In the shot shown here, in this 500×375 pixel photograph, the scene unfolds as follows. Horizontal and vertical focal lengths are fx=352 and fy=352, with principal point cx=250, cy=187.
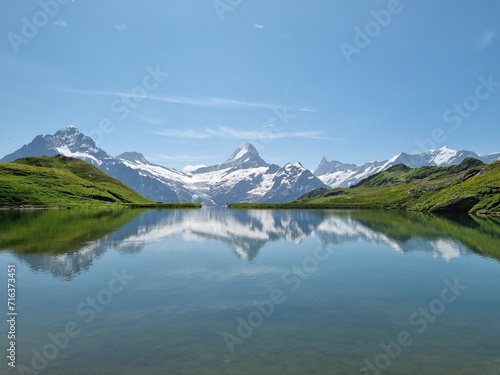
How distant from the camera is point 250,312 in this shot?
26969 millimetres

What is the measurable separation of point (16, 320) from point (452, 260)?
50.9m

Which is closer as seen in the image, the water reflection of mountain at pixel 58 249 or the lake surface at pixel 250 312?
the lake surface at pixel 250 312

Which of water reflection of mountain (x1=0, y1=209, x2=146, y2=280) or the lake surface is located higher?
water reflection of mountain (x1=0, y1=209, x2=146, y2=280)

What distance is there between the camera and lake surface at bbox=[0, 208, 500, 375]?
731 inches

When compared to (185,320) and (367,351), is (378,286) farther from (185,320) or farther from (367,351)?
(185,320)

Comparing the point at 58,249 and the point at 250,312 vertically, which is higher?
the point at 58,249

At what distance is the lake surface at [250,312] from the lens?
731 inches

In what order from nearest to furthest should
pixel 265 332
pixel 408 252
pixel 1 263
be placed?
pixel 265 332
pixel 1 263
pixel 408 252

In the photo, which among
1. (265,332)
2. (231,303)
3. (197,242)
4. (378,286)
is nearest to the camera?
(265,332)

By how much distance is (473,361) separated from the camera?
18.6 m

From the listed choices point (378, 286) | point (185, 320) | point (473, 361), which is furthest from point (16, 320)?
point (378, 286)

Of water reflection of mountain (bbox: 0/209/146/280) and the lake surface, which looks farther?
water reflection of mountain (bbox: 0/209/146/280)

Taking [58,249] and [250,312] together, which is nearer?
[250,312]

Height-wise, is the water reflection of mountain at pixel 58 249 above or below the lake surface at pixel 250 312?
above
